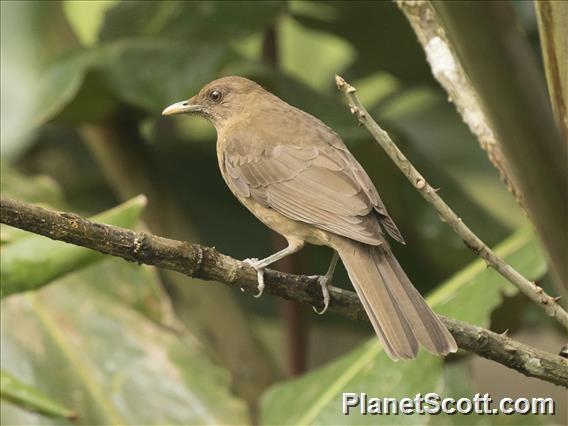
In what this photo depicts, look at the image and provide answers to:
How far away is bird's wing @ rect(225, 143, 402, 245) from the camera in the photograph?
245 cm

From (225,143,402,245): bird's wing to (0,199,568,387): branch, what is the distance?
0.83 feet

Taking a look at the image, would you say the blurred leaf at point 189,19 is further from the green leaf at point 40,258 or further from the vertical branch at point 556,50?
the vertical branch at point 556,50

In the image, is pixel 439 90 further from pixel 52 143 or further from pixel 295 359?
pixel 52 143

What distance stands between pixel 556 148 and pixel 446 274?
7.37 feet

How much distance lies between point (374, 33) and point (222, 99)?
107 cm

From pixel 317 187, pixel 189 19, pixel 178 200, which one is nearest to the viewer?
pixel 317 187

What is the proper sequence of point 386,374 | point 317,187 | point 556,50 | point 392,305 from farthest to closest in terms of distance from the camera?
point 386,374, point 317,187, point 392,305, point 556,50

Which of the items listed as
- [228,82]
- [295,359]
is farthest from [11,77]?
[295,359]

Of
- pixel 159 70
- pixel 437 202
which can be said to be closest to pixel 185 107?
pixel 159 70

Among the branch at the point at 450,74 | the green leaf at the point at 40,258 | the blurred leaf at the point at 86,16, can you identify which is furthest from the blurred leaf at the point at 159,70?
the branch at the point at 450,74

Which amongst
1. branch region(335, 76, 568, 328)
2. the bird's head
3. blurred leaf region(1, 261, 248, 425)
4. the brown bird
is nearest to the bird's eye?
the bird's head

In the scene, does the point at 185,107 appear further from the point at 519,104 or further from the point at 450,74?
the point at 519,104

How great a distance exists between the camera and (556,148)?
1.91 m

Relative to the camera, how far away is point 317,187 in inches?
101
